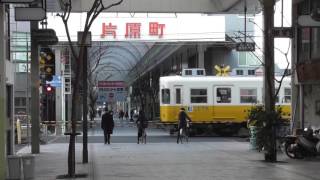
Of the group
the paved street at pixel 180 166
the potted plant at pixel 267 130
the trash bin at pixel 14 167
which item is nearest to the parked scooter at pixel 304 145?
the paved street at pixel 180 166

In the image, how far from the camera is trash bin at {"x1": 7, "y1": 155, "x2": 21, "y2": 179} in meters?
15.8

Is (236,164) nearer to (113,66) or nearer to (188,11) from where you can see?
(188,11)

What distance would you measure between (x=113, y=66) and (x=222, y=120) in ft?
192

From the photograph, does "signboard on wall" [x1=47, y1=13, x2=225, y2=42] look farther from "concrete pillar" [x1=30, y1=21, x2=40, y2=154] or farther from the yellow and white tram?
"concrete pillar" [x1=30, y1=21, x2=40, y2=154]

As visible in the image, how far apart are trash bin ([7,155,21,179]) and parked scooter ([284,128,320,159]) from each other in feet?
31.2

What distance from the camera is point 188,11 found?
92.2 feet

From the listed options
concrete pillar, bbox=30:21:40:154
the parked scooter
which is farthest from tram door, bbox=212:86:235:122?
the parked scooter

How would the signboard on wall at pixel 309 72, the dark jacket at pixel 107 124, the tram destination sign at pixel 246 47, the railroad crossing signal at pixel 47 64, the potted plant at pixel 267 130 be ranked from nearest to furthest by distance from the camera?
the potted plant at pixel 267 130
the signboard on wall at pixel 309 72
the tram destination sign at pixel 246 47
the railroad crossing signal at pixel 47 64
the dark jacket at pixel 107 124

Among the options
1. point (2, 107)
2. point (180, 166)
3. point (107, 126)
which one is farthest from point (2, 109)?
point (107, 126)

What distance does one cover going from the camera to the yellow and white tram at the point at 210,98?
37938 mm

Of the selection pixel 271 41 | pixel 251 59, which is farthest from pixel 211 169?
pixel 251 59

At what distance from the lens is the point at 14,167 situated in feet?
51.8

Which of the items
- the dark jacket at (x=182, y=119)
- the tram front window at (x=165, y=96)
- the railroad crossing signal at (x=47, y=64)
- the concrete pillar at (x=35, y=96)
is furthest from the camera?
the tram front window at (x=165, y=96)

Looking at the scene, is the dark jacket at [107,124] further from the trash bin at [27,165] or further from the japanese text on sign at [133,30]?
the trash bin at [27,165]
